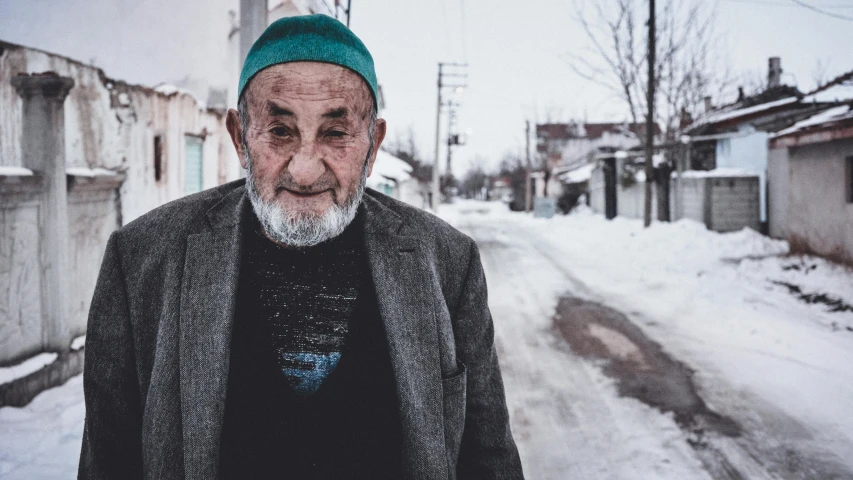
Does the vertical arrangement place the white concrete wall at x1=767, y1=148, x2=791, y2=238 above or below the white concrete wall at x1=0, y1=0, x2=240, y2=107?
below

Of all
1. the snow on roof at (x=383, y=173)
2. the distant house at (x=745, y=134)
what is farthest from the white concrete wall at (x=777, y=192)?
the snow on roof at (x=383, y=173)

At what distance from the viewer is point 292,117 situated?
1343 mm

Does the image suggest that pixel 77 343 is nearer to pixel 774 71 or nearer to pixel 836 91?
pixel 836 91

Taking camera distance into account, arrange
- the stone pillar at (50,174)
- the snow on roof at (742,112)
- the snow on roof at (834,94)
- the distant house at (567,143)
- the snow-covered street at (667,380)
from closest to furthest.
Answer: the snow-covered street at (667,380), the stone pillar at (50,174), the snow on roof at (834,94), the snow on roof at (742,112), the distant house at (567,143)

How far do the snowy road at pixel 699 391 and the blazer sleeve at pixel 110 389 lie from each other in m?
2.66

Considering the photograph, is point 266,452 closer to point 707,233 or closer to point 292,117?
point 292,117

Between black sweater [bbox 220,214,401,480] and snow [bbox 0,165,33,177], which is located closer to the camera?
black sweater [bbox 220,214,401,480]

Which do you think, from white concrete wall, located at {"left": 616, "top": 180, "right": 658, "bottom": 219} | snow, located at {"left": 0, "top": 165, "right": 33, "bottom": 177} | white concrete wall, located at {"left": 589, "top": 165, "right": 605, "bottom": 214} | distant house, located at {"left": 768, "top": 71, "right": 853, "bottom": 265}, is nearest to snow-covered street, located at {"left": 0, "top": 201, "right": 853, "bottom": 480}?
distant house, located at {"left": 768, "top": 71, "right": 853, "bottom": 265}

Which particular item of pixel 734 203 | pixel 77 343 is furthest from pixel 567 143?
pixel 77 343

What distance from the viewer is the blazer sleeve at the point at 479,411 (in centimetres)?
146

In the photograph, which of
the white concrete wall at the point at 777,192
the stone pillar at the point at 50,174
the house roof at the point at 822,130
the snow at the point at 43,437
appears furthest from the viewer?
the white concrete wall at the point at 777,192

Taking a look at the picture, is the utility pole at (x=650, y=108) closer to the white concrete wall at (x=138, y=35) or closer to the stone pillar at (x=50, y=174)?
the white concrete wall at (x=138, y=35)

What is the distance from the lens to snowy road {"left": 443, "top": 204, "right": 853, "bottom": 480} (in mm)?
3355

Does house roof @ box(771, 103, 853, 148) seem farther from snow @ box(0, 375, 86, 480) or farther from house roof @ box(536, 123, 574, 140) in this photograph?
house roof @ box(536, 123, 574, 140)
